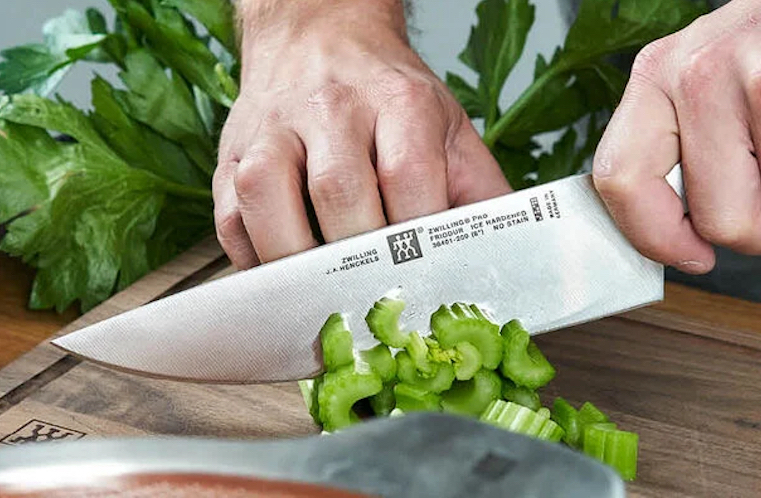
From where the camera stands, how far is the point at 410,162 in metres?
1.32

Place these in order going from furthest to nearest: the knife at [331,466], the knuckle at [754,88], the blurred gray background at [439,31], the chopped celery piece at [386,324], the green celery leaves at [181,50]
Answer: the blurred gray background at [439,31] < the green celery leaves at [181,50] < the chopped celery piece at [386,324] < the knuckle at [754,88] < the knife at [331,466]

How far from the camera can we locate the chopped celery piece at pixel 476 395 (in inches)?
49.1

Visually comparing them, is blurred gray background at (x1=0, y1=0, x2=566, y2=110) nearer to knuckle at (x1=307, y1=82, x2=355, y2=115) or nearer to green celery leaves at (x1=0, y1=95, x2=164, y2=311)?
green celery leaves at (x1=0, y1=95, x2=164, y2=311)

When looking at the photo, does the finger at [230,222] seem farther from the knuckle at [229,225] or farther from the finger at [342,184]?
the finger at [342,184]

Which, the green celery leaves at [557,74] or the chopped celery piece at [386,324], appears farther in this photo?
the green celery leaves at [557,74]

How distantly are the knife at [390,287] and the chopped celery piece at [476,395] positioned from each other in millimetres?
96

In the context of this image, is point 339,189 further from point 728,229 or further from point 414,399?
point 728,229

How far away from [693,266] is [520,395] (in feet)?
0.70

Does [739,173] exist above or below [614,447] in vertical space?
above

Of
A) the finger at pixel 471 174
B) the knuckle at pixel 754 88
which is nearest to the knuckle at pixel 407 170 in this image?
the finger at pixel 471 174

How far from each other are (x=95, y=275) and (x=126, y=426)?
371 millimetres

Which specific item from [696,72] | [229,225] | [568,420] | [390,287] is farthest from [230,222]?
[696,72]

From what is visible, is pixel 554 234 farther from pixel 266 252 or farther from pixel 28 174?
pixel 28 174

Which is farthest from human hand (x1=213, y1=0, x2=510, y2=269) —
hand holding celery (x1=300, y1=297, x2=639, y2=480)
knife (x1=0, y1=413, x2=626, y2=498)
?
knife (x1=0, y1=413, x2=626, y2=498)
